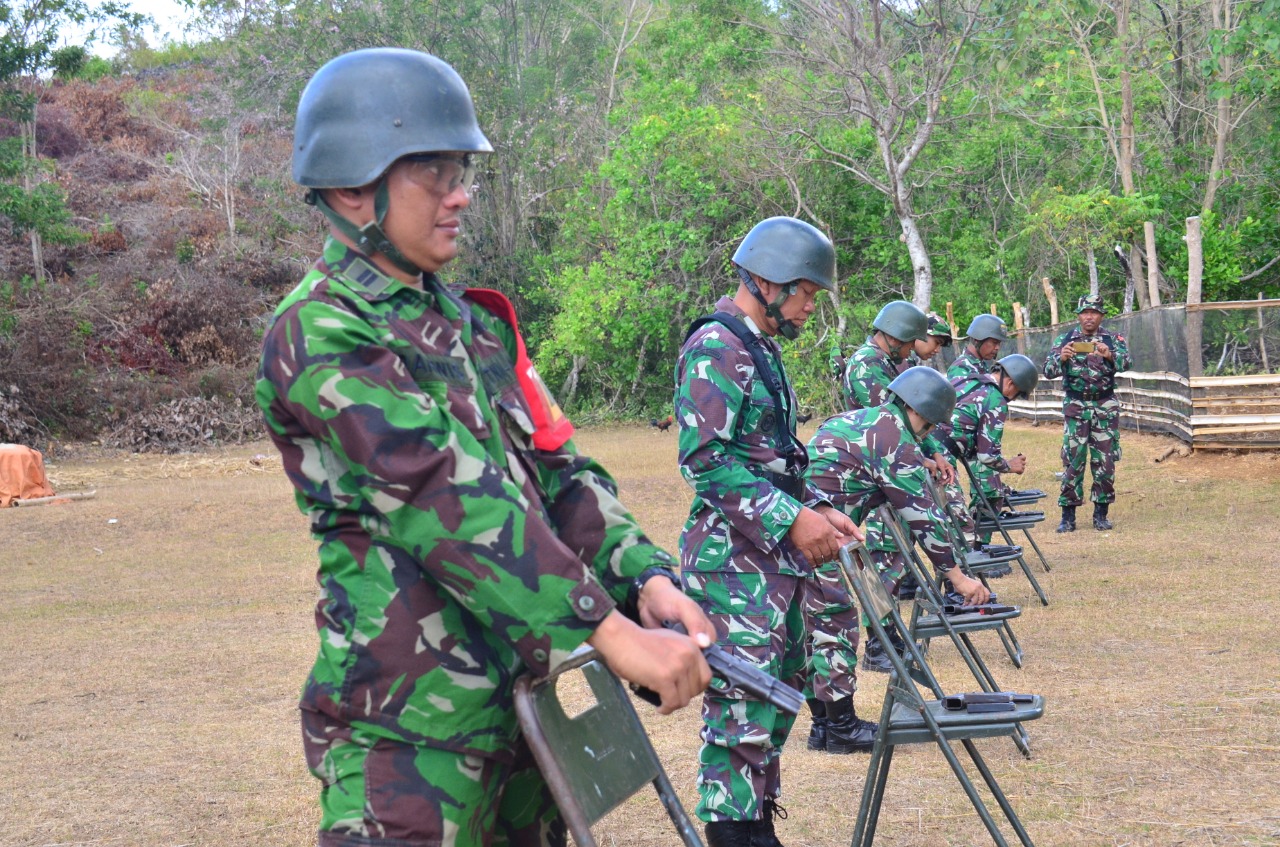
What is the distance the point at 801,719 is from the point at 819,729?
600 millimetres

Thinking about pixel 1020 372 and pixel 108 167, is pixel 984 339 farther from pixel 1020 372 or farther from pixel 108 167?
pixel 108 167

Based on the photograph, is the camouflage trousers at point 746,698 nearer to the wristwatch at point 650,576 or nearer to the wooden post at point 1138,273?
the wristwatch at point 650,576

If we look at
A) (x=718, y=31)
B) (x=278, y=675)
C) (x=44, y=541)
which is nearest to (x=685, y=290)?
(x=718, y=31)

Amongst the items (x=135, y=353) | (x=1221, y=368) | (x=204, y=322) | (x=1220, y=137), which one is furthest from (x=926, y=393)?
(x=204, y=322)

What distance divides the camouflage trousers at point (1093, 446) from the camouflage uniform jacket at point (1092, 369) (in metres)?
0.09

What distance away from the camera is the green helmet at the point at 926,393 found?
6.95m

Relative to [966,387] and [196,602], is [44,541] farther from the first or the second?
[966,387]

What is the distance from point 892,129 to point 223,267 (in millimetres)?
18343

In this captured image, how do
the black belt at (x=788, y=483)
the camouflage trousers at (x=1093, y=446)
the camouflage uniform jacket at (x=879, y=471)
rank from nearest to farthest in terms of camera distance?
the black belt at (x=788, y=483), the camouflage uniform jacket at (x=879, y=471), the camouflage trousers at (x=1093, y=446)

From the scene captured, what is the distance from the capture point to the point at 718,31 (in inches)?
1400

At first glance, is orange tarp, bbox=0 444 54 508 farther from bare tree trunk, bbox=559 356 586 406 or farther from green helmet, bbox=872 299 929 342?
bare tree trunk, bbox=559 356 586 406

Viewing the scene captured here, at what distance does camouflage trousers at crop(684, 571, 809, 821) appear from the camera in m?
4.41

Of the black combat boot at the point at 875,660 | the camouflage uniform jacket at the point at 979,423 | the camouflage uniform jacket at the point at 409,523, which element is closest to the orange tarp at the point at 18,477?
the camouflage uniform jacket at the point at 979,423

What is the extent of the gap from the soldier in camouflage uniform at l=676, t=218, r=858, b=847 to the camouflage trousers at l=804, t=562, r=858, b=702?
143cm
